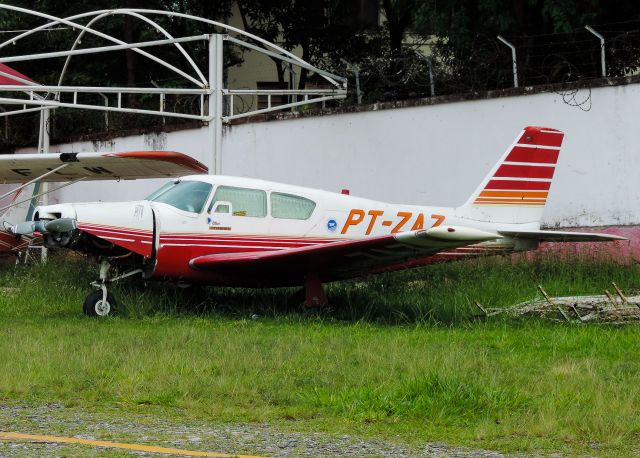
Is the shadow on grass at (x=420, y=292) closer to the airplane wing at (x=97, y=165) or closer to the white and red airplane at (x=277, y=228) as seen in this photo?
the white and red airplane at (x=277, y=228)

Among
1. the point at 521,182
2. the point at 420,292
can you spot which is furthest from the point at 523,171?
the point at 420,292

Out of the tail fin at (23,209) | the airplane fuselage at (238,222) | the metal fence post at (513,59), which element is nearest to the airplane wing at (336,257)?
the airplane fuselage at (238,222)

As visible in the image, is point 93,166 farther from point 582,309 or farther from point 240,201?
point 582,309

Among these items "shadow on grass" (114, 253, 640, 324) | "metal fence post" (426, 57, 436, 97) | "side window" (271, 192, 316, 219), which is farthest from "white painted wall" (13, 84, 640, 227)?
"side window" (271, 192, 316, 219)

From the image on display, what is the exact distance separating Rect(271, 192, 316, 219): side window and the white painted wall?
3739 millimetres

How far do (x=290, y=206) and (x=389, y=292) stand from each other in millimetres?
2012

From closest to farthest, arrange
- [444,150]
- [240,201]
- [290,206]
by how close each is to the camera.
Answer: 1. [240,201]
2. [290,206]
3. [444,150]

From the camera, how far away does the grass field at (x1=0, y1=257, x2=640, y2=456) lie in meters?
6.81

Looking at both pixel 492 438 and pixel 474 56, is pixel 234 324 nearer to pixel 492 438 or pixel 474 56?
pixel 492 438

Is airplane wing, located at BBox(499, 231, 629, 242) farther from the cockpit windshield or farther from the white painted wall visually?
the cockpit windshield

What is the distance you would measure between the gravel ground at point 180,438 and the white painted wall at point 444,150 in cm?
929

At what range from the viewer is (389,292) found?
46.6ft

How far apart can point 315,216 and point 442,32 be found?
6353 millimetres

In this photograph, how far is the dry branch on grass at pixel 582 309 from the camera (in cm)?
1111
